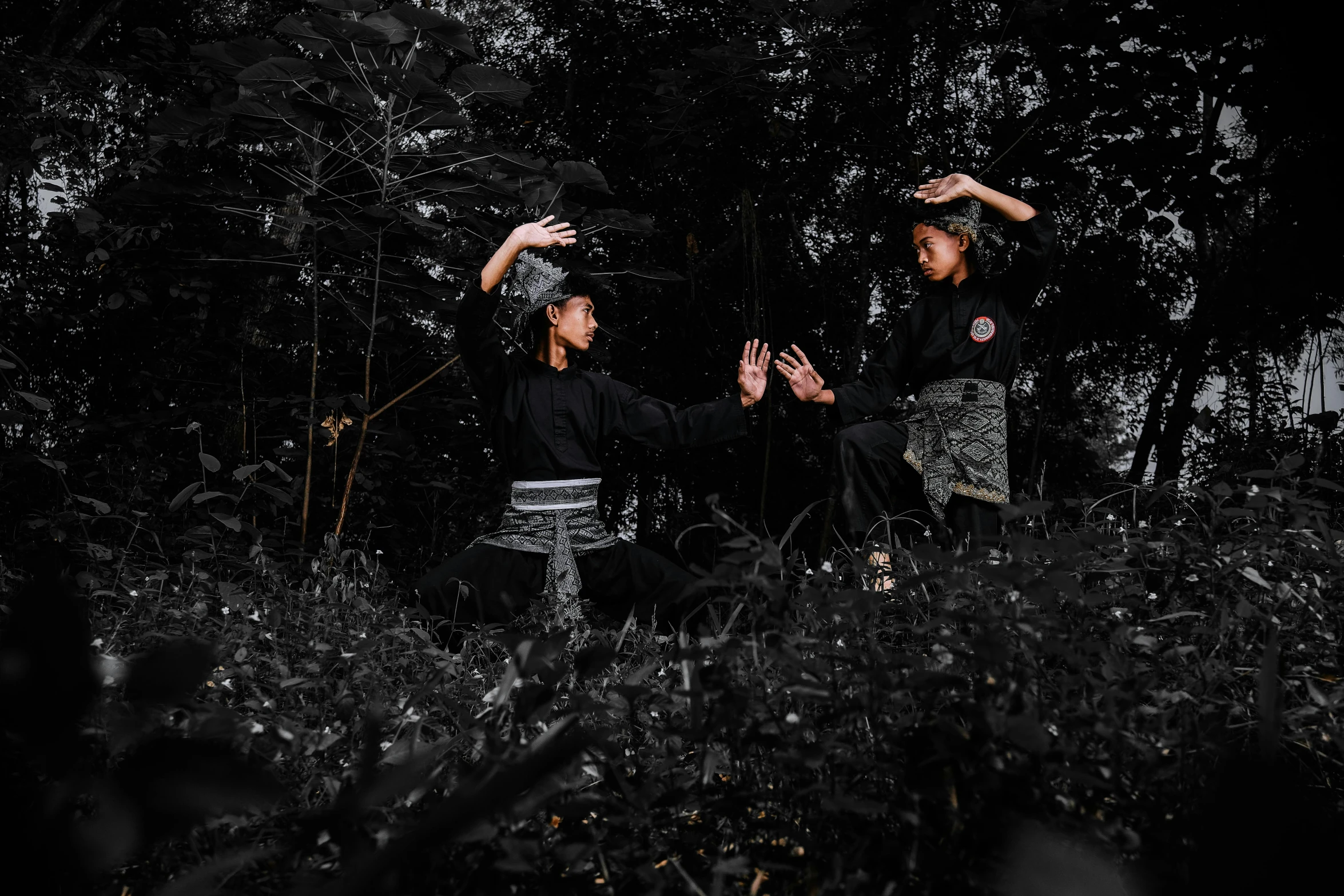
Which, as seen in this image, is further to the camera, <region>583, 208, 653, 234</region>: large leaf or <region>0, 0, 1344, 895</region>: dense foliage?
<region>583, 208, 653, 234</region>: large leaf

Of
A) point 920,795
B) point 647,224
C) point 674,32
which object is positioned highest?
point 674,32

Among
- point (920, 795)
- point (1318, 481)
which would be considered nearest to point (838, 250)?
point (1318, 481)

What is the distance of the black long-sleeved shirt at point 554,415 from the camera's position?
3.95 m

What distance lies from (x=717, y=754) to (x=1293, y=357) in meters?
6.79

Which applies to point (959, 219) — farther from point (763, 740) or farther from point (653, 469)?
point (653, 469)

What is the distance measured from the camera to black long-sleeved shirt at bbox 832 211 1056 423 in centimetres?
377

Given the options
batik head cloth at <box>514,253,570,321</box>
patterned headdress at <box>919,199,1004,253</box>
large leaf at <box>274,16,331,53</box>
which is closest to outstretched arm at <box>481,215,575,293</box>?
batik head cloth at <box>514,253,570,321</box>

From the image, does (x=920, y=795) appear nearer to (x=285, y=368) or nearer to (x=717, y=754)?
(x=717, y=754)

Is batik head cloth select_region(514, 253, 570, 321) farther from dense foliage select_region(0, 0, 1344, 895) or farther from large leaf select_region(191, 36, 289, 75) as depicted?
large leaf select_region(191, 36, 289, 75)

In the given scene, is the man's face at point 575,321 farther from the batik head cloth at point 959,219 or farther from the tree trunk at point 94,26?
the tree trunk at point 94,26

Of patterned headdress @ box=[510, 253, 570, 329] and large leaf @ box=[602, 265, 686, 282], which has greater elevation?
large leaf @ box=[602, 265, 686, 282]

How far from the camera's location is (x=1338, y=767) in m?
1.62

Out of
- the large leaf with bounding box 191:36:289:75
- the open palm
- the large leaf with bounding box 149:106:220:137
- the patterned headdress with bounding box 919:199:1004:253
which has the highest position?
the large leaf with bounding box 191:36:289:75

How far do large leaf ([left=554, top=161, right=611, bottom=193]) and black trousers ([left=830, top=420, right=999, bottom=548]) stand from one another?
1.36 metres
